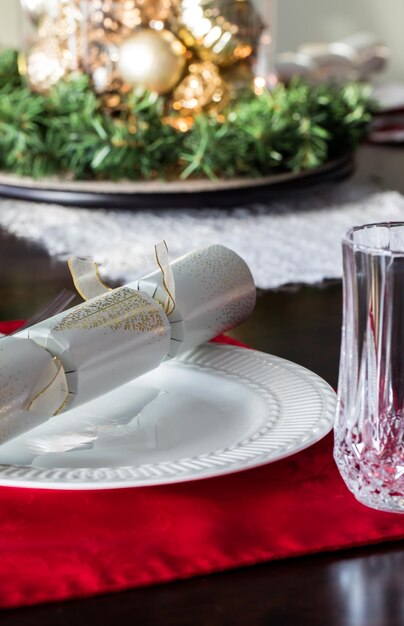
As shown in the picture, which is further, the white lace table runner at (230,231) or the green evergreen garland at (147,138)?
the green evergreen garland at (147,138)

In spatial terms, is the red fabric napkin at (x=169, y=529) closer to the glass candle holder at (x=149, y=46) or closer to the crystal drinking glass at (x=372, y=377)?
the crystal drinking glass at (x=372, y=377)

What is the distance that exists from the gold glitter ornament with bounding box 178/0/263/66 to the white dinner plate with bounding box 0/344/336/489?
783 millimetres

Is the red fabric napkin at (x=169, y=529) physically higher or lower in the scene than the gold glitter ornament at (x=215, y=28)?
lower

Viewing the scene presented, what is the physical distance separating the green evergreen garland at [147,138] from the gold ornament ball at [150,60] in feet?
0.13

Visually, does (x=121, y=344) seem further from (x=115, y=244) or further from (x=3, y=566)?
(x=115, y=244)

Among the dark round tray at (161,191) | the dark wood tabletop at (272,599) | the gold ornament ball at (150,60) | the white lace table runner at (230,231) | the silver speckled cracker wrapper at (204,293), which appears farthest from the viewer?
the gold ornament ball at (150,60)

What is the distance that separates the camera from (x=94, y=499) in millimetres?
450

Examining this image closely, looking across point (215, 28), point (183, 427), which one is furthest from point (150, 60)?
point (183, 427)

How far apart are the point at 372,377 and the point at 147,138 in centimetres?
72

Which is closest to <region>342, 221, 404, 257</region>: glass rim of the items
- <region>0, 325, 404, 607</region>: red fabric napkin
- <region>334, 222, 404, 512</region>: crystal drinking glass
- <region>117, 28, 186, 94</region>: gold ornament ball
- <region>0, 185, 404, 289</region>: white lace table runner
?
<region>334, 222, 404, 512</region>: crystal drinking glass

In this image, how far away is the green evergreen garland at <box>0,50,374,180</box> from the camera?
1.11 metres

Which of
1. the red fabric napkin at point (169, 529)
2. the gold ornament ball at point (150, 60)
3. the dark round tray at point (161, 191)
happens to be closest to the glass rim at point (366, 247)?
the red fabric napkin at point (169, 529)

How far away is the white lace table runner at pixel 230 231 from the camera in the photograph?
933 millimetres

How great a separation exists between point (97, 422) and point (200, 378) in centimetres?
7
